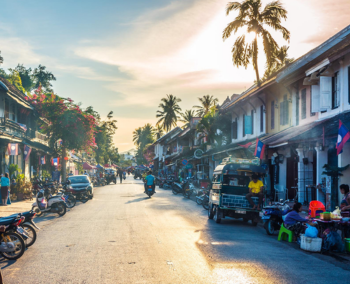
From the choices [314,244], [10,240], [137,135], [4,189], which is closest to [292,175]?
[314,244]

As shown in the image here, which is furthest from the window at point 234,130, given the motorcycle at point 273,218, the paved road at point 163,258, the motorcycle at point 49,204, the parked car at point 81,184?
the motorcycle at point 273,218

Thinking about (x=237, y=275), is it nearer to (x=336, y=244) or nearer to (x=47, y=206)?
(x=336, y=244)

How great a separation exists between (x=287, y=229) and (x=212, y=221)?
4.73 m

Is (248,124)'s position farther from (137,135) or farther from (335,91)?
(137,135)

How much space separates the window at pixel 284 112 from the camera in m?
22.5

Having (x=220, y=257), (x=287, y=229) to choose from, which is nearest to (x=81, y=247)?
(x=220, y=257)

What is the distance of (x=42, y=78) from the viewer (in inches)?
2391

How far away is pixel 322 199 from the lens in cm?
1761

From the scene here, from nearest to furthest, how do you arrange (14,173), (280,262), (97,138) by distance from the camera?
(280,262) < (14,173) < (97,138)

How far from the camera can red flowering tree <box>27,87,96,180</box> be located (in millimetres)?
34000

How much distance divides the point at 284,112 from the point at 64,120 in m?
19.9

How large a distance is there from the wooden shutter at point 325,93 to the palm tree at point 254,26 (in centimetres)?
1571

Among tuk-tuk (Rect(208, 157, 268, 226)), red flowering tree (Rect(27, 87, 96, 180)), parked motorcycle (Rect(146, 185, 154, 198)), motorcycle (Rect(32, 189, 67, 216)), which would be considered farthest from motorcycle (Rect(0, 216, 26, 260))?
red flowering tree (Rect(27, 87, 96, 180))

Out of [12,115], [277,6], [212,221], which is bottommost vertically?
[212,221]
